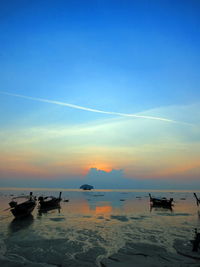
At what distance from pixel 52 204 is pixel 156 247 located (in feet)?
135

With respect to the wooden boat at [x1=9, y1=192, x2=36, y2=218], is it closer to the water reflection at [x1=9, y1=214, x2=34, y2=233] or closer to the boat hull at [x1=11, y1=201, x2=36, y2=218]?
the boat hull at [x1=11, y1=201, x2=36, y2=218]

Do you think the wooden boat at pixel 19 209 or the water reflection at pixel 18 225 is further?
the wooden boat at pixel 19 209

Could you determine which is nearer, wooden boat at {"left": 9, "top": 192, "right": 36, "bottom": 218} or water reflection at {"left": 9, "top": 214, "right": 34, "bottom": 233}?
water reflection at {"left": 9, "top": 214, "right": 34, "bottom": 233}

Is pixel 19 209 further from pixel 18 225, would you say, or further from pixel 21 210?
pixel 18 225

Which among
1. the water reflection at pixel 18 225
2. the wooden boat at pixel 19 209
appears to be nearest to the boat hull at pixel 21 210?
the wooden boat at pixel 19 209

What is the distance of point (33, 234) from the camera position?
75.0 ft

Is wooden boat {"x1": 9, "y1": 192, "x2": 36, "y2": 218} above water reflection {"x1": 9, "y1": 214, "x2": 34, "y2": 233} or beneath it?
above

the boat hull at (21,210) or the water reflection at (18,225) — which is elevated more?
the boat hull at (21,210)

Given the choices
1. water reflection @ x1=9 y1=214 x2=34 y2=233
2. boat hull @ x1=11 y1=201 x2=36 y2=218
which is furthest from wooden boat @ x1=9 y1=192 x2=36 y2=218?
water reflection @ x1=9 y1=214 x2=34 y2=233

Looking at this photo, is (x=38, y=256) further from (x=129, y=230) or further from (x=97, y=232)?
(x=129, y=230)

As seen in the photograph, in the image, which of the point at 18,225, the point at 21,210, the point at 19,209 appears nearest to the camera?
the point at 18,225

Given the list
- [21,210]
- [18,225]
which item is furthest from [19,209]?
[18,225]

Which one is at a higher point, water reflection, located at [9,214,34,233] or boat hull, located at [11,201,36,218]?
boat hull, located at [11,201,36,218]

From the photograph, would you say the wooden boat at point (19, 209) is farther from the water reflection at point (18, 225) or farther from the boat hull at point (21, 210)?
the water reflection at point (18, 225)
